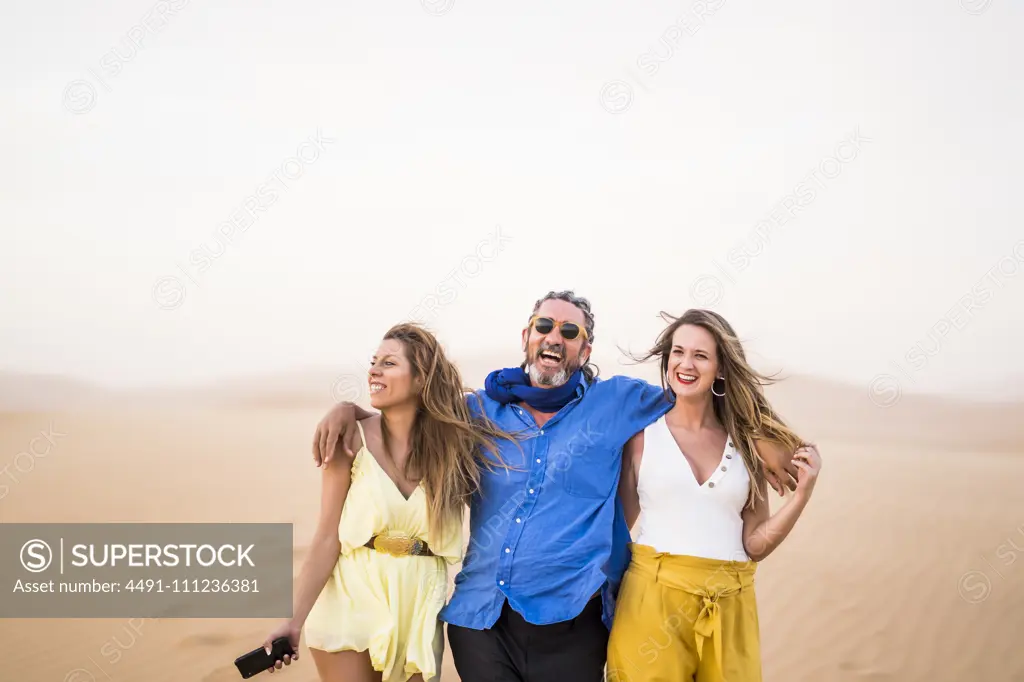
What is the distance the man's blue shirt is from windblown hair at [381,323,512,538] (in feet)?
0.30

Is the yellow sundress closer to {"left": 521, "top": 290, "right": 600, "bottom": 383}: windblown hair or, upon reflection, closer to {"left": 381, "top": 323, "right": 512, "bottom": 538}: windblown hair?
{"left": 381, "top": 323, "right": 512, "bottom": 538}: windblown hair

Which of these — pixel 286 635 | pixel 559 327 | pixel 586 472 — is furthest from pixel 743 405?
pixel 286 635

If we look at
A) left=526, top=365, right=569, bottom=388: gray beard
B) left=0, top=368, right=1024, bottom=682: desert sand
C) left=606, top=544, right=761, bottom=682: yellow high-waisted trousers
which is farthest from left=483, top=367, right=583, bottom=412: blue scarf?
left=0, top=368, right=1024, bottom=682: desert sand

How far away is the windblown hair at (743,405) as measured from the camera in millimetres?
4301

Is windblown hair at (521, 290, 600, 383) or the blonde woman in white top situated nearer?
the blonde woman in white top

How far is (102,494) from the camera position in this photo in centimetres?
1491

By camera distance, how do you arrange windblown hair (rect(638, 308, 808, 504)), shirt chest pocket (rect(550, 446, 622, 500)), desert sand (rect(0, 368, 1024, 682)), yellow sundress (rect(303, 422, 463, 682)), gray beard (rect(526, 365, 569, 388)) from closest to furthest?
yellow sundress (rect(303, 422, 463, 682)) < shirt chest pocket (rect(550, 446, 622, 500)) < windblown hair (rect(638, 308, 808, 504)) < gray beard (rect(526, 365, 569, 388)) < desert sand (rect(0, 368, 1024, 682))

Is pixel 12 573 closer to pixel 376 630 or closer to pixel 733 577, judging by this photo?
pixel 376 630

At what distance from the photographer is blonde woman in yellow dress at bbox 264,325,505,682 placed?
13.1ft

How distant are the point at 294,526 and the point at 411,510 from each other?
9.95 metres

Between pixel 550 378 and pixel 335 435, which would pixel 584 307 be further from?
pixel 335 435

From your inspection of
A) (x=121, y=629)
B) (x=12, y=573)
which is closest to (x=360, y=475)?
(x=121, y=629)

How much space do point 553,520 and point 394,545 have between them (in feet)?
2.36

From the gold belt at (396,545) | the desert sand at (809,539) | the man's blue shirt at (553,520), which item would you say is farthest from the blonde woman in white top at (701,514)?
the desert sand at (809,539)
